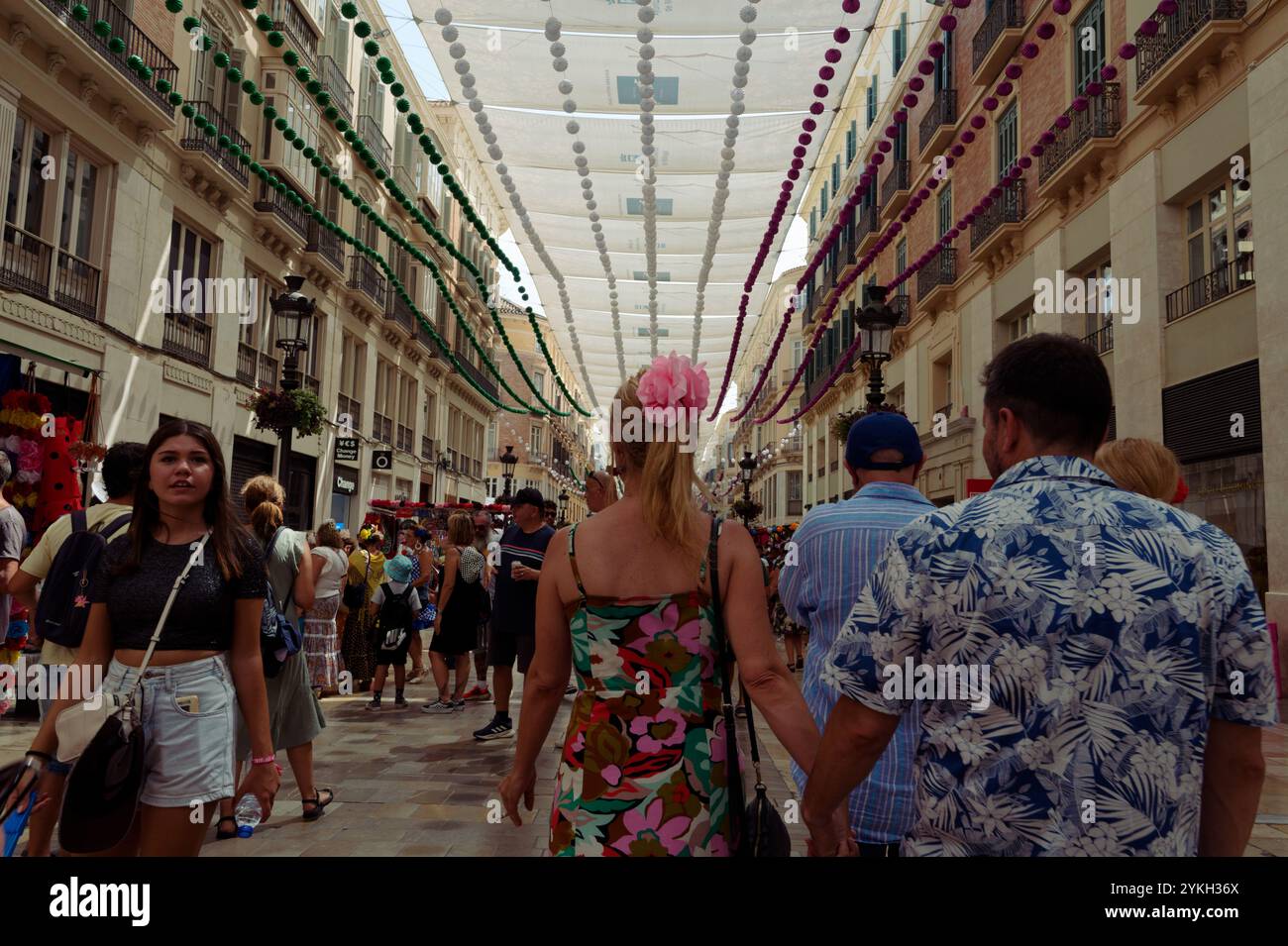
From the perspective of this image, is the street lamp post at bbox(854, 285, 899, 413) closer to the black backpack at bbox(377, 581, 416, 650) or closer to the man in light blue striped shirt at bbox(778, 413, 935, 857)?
the black backpack at bbox(377, 581, 416, 650)

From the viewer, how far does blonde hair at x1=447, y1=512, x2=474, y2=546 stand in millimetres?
9453

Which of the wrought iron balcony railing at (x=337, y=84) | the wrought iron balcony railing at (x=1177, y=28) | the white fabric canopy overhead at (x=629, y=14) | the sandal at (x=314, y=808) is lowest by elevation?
the sandal at (x=314, y=808)

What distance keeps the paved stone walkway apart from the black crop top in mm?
2120

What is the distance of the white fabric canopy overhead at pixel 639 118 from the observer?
11.1 metres

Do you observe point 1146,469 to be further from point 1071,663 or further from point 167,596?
point 167,596

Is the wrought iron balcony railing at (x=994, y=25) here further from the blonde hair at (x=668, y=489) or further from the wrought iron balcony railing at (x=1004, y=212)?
the blonde hair at (x=668, y=489)

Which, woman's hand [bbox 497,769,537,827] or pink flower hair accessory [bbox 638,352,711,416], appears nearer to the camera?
pink flower hair accessory [bbox 638,352,711,416]

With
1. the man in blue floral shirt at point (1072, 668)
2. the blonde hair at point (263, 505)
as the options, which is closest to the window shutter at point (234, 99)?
the blonde hair at point (263, 505)

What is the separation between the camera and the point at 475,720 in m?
8.92

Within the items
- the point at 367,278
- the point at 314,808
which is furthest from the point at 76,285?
the point at 367,278

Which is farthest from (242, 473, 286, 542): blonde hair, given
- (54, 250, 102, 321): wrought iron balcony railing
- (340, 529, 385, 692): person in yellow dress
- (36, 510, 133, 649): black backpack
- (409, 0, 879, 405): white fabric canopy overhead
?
(54, 250, 102, 321): wrought iron balcony railing

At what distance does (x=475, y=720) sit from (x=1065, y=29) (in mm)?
15381

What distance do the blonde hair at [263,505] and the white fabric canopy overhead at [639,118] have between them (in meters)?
6.78

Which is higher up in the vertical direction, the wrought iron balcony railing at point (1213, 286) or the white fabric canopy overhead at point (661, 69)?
the white fabric canopy overhead at point (661, 69)
